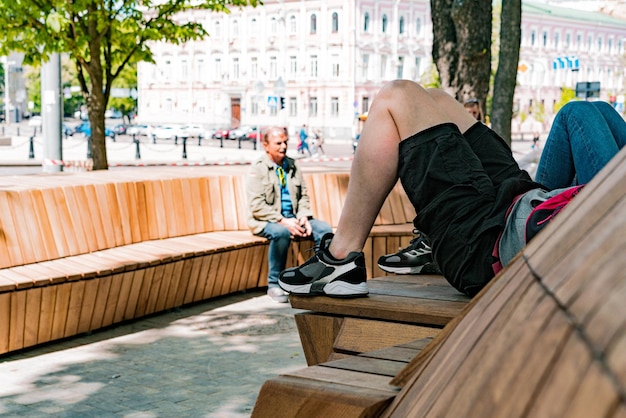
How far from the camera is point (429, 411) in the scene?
93 cm

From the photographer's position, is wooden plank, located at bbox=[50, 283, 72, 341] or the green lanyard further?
the green lanyard

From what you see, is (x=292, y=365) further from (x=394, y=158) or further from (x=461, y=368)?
(x=461, y=368)

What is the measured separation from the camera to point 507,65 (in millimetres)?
10297

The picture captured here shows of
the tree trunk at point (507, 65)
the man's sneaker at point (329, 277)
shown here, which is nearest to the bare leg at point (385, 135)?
the man's sneaker at point (329, 277)

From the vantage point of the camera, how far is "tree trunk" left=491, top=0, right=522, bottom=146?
33.1ft

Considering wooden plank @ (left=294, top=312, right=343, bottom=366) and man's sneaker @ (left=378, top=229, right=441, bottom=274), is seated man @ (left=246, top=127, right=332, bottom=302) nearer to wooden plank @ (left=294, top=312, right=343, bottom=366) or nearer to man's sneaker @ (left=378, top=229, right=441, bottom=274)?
man's sneaker @ (left=378, top=229, right=441, bottom=274)

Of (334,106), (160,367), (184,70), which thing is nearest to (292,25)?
(334,106)

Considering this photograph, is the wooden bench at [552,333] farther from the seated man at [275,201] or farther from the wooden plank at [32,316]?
the seated man at [275,201]

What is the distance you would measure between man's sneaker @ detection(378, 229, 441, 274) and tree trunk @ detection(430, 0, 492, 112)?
590cm

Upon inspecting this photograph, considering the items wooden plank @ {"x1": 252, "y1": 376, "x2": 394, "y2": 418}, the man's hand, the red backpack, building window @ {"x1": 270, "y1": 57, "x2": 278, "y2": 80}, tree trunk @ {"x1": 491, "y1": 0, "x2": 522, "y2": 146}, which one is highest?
building window @ {"x1": 270, "y1": 57, "x2": 278, "y2": 80}

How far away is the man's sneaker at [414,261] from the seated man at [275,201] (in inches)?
181

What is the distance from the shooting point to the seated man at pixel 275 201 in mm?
8422

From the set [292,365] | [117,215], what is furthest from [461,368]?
[117,215]

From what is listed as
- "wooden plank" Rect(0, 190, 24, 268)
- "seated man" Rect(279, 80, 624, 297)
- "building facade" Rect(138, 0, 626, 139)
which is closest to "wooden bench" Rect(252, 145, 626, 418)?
"seated man" Rect(279, 80, 624, 297)
